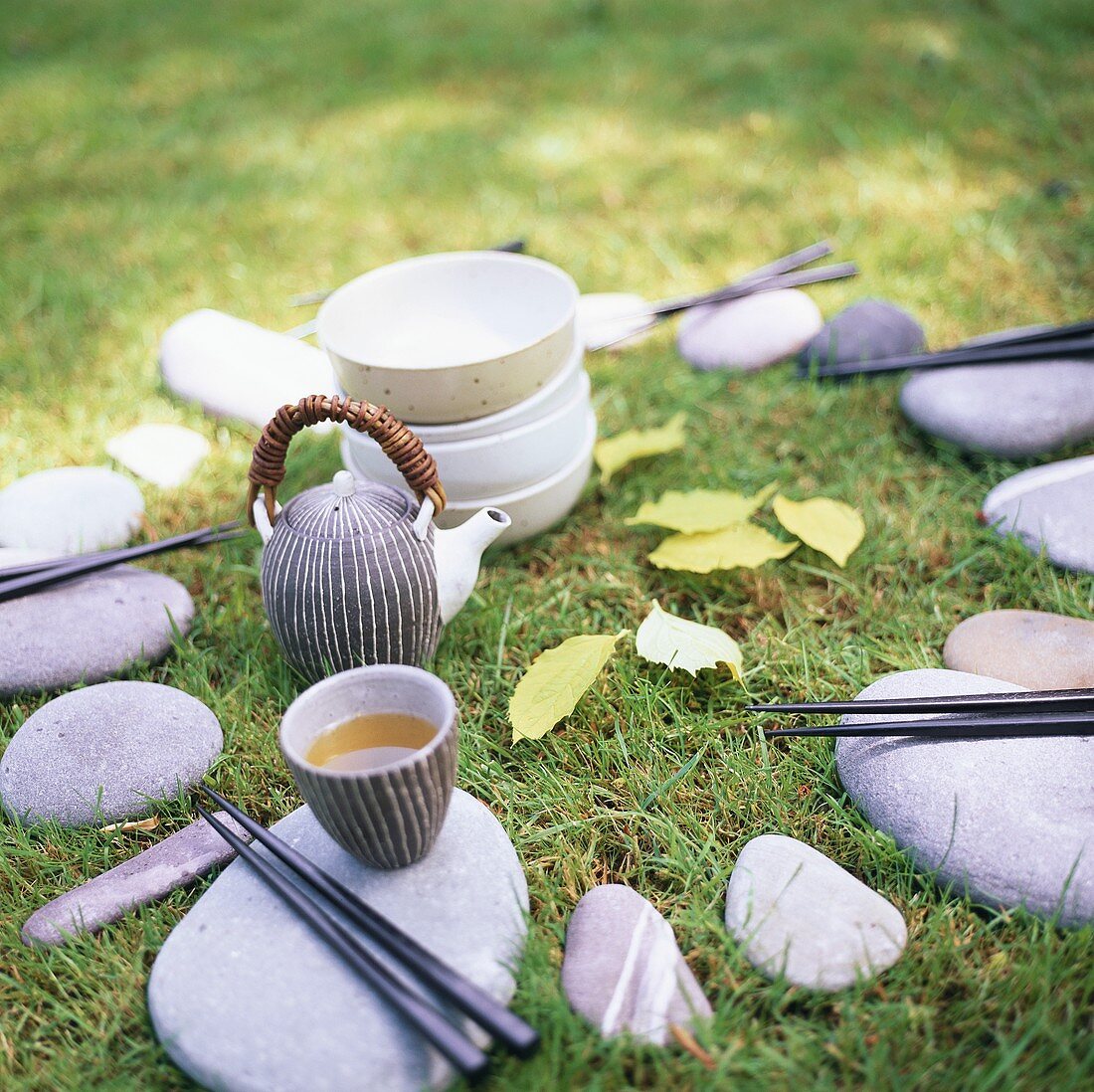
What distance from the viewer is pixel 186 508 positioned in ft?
7.00

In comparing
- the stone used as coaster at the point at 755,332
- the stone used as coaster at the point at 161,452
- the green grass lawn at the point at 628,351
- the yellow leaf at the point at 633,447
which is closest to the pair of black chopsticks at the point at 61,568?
the green grass lawn at the point at 628,351

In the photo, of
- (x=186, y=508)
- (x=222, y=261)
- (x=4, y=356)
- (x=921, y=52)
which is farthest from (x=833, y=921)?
(x=921, y=52)

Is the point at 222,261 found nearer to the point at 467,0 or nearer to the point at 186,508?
the point at 186,508

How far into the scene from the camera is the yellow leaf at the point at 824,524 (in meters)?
1.80

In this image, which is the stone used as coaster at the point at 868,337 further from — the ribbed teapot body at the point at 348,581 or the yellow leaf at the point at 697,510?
the ribbed teapot body at the point at 348,581

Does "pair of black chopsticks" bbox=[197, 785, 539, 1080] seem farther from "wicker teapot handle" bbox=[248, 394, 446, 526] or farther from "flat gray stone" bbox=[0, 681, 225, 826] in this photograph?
"wicker teapot handle" bbox=[248, 394, 446, 526]

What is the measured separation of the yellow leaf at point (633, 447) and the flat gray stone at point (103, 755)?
98cm

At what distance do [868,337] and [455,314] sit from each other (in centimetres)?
107

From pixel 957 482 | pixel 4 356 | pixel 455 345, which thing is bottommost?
pixel 957 482

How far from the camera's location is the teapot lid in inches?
57.8

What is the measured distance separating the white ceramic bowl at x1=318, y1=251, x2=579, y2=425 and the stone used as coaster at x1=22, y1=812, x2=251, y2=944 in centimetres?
77

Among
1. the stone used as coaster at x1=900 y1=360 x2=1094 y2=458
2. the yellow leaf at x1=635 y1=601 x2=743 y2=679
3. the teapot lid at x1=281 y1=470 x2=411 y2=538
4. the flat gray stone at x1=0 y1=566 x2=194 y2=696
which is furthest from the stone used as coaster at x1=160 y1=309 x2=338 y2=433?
the stone used as coaster at x1=900 y1=360 x2=1094 y2=458

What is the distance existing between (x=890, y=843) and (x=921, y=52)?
3968 millimetres

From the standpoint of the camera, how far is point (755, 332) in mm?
2498
